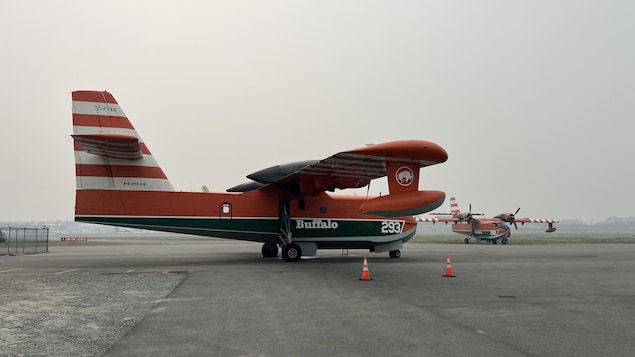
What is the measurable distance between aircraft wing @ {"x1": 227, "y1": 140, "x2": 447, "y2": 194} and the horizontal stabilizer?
4550 mm

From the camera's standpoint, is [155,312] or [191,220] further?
[191,220]

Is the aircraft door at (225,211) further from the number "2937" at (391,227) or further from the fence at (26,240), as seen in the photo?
the fence at (26,240)

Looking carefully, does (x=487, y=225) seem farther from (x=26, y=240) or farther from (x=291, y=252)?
(x=26, y=240)

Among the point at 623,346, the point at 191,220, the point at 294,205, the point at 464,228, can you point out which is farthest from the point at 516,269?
the point at 464,228

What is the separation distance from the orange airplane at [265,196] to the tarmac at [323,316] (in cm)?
377

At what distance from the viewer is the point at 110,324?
681 centimetres

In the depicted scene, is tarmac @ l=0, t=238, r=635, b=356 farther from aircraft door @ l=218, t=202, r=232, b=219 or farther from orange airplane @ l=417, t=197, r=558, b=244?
orange airplane @ l=417, t=197, r=558, b=244

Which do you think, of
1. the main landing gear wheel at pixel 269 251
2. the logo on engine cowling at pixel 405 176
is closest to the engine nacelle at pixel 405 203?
the logo on engine cowling at pixel 405 176

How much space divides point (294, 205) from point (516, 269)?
31.0ft

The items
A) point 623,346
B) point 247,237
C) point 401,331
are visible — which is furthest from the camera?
point 247,237

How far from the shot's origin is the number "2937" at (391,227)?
20.9 m

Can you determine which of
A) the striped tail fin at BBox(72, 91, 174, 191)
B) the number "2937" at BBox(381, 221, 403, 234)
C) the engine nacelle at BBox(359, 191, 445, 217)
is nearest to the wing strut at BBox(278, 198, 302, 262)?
the number "2937" at BBox(381, 221, 403, 234)

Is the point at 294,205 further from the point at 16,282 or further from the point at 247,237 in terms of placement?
the point at 16,282

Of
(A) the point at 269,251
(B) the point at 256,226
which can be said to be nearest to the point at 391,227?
(A) the point at 269,251
